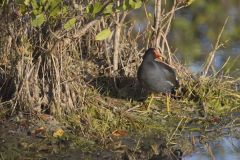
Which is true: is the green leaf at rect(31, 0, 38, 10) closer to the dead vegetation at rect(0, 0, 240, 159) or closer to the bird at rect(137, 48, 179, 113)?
the dead vegetation at rect(0, 0, 240, 159)

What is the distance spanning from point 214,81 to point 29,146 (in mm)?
2318

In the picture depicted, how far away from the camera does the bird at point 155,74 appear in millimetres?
6949

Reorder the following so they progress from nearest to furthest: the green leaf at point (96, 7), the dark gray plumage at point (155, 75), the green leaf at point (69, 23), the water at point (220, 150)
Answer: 1. the green leaf at point (96, 7)
2. the green leaf at point (69, 23)
3. the water at point (220, 150)
4. the dark gray plumage at point (155, 75)

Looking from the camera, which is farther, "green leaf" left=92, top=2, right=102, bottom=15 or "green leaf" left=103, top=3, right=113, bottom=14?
"green leaf" left=103, top=3, right=113, bottom=14

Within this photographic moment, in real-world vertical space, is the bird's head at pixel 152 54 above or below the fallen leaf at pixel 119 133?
above

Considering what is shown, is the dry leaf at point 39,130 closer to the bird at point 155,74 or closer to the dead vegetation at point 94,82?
the dead vegetation at point 94,82

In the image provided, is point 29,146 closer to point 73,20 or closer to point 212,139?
point 73,20

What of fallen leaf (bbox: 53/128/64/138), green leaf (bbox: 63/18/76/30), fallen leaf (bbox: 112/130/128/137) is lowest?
fallen leaf (bbox: 112/130/128/137)

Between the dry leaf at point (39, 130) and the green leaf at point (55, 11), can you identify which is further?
the dry leaf at point (39, 130)

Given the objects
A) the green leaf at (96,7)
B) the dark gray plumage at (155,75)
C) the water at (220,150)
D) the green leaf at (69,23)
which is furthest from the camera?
the dark gray plumage at (155,75)

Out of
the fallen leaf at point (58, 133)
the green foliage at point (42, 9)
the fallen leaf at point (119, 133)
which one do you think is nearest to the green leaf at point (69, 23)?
the green foliage at point (42, 9)

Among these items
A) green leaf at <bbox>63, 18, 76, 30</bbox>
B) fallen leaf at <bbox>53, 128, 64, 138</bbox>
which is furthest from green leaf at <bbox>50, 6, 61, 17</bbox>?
fallen leaf at <bbox>53, 128, 64, 138</bbox>

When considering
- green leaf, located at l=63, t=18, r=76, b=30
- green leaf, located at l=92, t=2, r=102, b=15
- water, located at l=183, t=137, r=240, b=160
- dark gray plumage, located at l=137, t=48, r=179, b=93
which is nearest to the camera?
green leaf, located at l=92, t=2, r=102, b=15

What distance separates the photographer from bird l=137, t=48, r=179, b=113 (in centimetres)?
695
